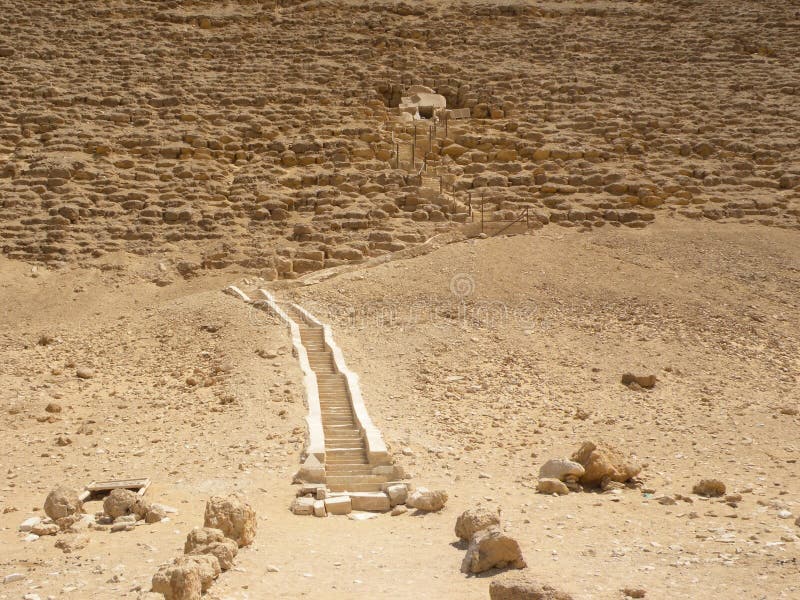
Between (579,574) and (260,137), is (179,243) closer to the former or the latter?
(260,137)

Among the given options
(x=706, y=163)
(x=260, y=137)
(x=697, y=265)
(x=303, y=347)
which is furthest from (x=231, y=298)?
(x=706, y=163)

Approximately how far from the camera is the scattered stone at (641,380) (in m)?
9.09

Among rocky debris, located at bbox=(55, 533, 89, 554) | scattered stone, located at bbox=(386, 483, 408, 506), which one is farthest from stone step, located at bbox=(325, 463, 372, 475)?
rocky debris, located at bbox=(55, 533, 89, 554)

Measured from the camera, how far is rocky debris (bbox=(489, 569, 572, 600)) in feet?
11.2

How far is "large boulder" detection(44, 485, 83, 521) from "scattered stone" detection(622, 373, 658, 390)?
6180mm

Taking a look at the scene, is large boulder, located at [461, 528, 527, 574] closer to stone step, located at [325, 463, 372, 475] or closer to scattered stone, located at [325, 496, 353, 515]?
scattered stone, located at [325, 496, 353, 515]

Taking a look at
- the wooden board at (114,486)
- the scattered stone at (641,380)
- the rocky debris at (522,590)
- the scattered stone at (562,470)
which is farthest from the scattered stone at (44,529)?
the scattered stone at (641,380)

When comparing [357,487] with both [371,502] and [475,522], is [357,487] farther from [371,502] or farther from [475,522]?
[475,522]

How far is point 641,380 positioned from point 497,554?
5.43 m

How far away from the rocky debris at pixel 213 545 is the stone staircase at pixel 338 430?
1.73 meters

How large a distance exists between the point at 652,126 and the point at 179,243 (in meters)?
10.9

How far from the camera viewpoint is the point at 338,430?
7.22 m

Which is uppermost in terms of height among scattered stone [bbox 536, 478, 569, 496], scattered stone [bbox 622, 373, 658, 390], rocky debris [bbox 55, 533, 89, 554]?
rocky debris [bbox 55, 533, 89, 554]

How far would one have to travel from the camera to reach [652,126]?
1823 centimetres
